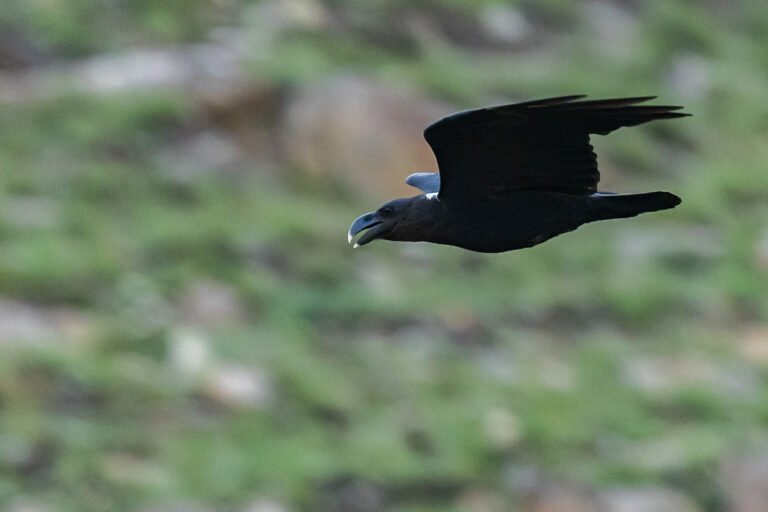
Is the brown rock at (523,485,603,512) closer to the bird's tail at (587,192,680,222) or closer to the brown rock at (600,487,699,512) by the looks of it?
the brown rock at (600,487,699,512)

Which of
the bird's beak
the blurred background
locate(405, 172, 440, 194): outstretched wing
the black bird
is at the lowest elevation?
the black bird

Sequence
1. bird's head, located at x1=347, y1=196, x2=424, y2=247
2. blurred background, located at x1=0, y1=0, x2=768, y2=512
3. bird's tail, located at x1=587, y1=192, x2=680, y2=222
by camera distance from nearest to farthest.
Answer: bird's tail, located at x1=587, y1=192, x2=680, y2=222, bird's head, located at x1=347, y1=196, x2=424, y2=247, blurred background, located at x1=0, y1=0, x2=768, y2=512

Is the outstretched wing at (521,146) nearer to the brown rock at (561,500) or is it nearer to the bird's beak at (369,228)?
the bird's beak at (369,228)

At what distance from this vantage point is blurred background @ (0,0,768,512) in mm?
12602

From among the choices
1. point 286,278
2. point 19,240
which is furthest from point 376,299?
point 19,240

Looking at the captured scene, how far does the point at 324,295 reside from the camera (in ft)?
46.9

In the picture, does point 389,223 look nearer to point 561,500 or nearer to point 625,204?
point 625,204

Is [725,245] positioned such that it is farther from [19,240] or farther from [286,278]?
[19,240]

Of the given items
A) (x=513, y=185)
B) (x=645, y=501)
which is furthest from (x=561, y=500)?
(x=513, y=185)

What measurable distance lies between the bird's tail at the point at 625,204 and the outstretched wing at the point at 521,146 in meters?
0.06

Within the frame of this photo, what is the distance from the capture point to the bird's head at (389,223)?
23.0 ft

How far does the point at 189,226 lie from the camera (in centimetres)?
1404

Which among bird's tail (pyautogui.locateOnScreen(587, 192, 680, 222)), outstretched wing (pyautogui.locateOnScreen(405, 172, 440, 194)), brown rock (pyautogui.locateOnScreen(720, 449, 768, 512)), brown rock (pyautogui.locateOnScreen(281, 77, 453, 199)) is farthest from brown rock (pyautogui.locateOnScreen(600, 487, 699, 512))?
bird's tail (pyautogui.locateOnScreen(587, 192, 680, 222))

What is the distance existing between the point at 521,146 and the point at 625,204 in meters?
0.41
